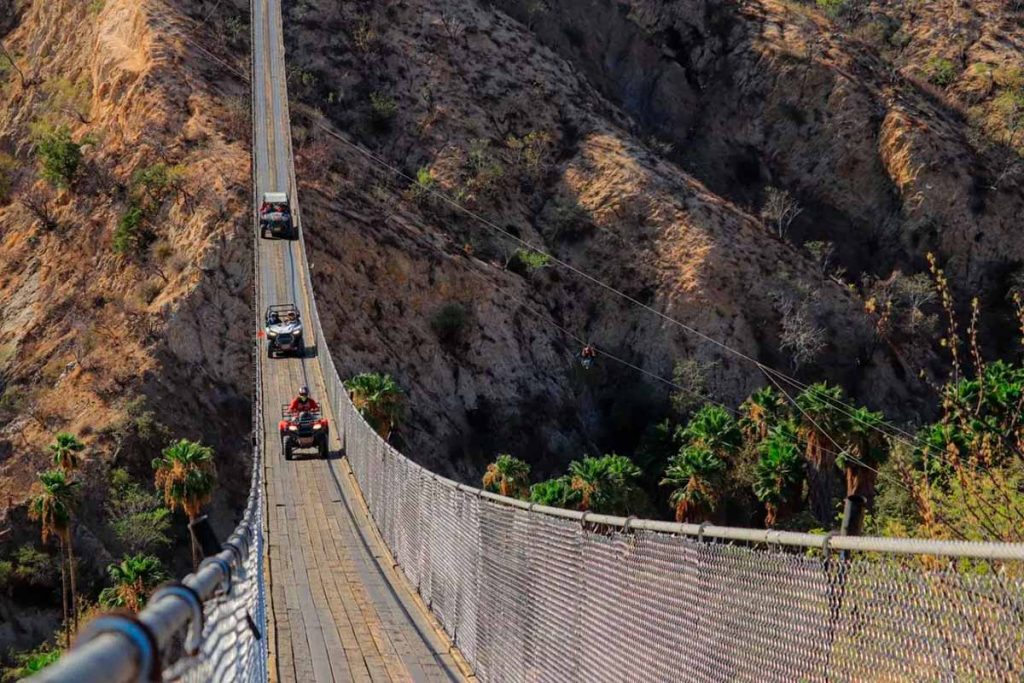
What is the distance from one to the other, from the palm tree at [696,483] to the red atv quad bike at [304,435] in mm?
16453

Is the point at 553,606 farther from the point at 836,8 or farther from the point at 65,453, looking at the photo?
the point at 836,8

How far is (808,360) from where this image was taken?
69.8m

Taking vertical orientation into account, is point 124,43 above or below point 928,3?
below

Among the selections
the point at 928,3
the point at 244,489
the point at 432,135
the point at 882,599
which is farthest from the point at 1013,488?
the point at 928,3

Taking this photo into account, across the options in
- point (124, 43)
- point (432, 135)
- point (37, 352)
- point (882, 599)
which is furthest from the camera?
point (432, 135)

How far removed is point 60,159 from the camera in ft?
218

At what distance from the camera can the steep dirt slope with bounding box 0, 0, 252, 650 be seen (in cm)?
5025

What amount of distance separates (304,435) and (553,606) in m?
23.1

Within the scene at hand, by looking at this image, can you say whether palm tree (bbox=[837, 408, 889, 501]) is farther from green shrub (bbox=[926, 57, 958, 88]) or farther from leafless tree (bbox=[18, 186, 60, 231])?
green shrub (bbox=[926, 57, 958, 88])

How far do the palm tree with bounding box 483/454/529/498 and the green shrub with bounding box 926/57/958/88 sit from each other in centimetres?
7073

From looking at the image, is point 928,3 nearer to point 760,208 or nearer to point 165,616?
point 760,208

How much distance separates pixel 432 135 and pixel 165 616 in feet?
262

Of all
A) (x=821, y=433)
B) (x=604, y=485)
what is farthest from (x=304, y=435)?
(x=821, y=433)

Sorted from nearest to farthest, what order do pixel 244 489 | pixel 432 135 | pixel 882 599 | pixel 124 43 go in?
pixel 882 599 → pixel 244 489 → pixel 124 43 → pixel 432 135
